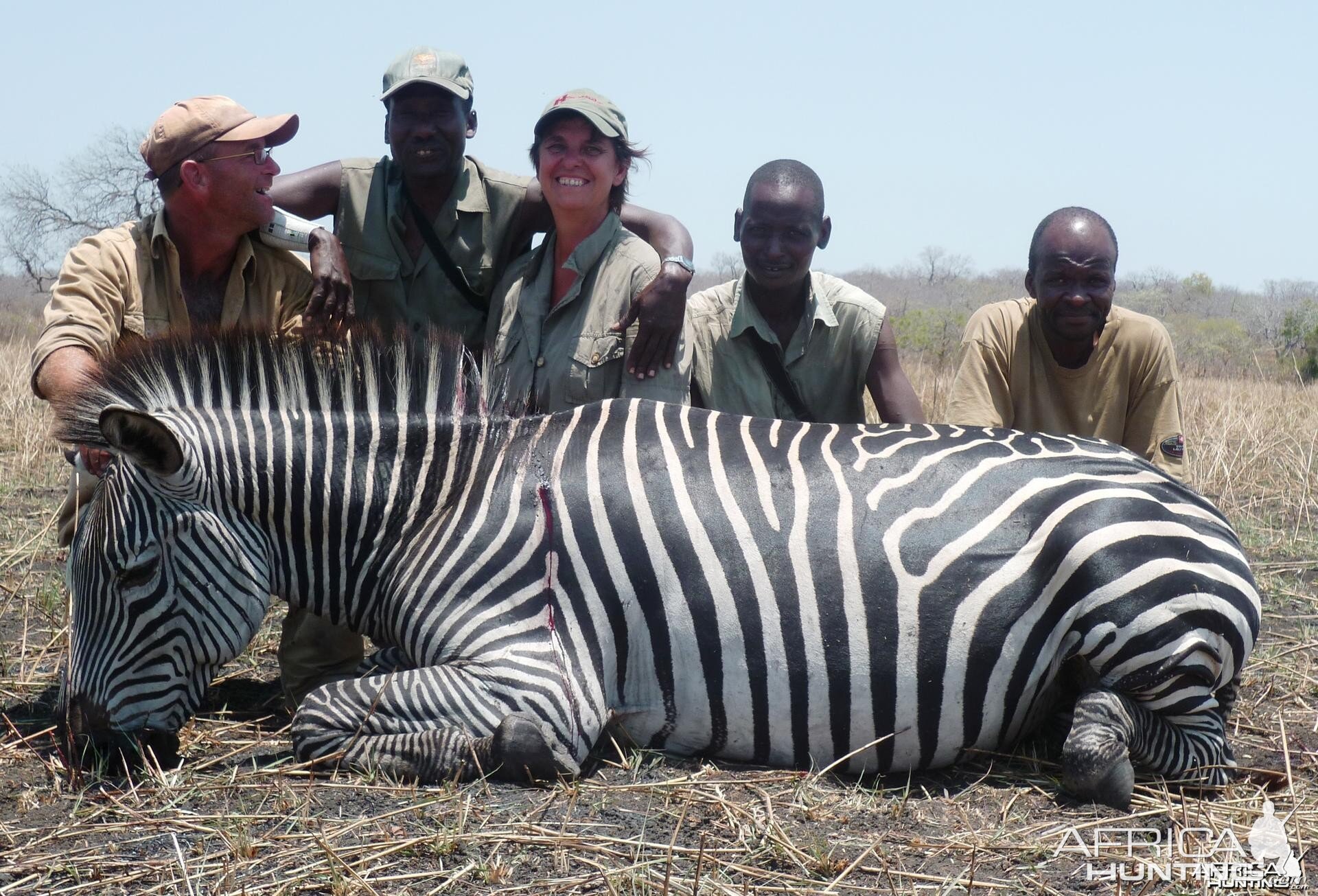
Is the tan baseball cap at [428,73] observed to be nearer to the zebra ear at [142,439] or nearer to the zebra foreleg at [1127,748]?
the zebra ear at [142,439]

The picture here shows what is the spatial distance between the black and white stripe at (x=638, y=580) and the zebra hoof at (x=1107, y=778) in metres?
0.01

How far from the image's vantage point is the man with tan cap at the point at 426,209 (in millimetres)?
5516

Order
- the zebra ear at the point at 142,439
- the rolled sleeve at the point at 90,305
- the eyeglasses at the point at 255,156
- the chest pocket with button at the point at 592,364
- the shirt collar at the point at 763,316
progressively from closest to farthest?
the zebra ear at the point at 142,439
the rolled sleeve at the point at 90,305
the eyeglasses at the point at 255,156
the chest pocket with button at the point at 592,364
the shirt collar at the point at 763,316

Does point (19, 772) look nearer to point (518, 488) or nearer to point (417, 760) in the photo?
point (417, 760)

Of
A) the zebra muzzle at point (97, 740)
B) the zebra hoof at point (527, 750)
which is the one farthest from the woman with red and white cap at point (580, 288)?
the zebra muzzle at point (97, 740)

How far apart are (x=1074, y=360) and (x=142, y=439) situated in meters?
4.45

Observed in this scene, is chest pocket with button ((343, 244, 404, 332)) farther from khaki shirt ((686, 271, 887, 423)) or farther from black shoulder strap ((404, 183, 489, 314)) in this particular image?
khaki shirt ((686, 271, 887, 423))

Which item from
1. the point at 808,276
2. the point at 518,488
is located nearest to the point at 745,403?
the point at 808,276

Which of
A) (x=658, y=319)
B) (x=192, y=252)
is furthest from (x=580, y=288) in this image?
(x=192, y=252)

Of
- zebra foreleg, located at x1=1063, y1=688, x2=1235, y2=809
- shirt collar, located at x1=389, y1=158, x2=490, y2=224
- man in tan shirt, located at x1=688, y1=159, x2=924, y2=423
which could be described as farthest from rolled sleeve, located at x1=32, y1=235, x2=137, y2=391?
zebra foreleg, located at x1=1063, y1=688, x2=1235, y2=809

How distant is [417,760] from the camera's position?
3717 millimetres

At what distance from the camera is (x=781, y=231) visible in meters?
5.73

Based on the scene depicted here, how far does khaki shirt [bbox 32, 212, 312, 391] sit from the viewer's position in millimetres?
4594

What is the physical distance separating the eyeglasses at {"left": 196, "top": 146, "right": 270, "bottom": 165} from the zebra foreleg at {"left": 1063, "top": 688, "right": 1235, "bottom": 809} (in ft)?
13.1
